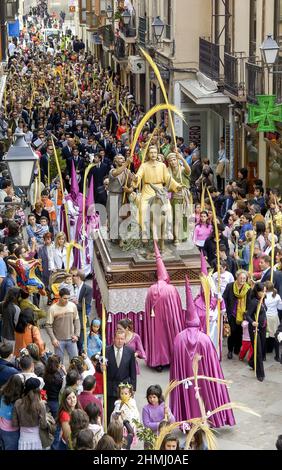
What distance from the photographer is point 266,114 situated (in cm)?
2206

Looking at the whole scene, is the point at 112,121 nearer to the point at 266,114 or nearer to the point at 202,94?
the point at 202,94

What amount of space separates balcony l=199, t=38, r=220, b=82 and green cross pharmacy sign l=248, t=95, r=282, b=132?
5.18 meters

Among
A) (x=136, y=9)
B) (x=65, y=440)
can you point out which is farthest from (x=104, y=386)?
(x=136, y=9)

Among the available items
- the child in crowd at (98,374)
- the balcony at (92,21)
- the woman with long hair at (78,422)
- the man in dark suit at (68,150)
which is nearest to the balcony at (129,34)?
the balcony at (92,21)

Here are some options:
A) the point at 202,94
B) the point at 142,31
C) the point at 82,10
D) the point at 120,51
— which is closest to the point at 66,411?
the point at 202,94

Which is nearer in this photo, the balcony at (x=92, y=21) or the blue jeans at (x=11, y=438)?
the blue jeans at (x=11, y=438)

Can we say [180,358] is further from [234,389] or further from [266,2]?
[266,2]

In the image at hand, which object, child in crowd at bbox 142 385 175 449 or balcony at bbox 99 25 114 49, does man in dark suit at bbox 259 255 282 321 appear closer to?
child in crowd at bbox 142 385 175 449

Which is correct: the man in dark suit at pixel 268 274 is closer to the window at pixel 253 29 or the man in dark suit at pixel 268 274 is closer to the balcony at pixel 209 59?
the window at pixel 253 29

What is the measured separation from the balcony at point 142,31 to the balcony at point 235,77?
1347 centimetres

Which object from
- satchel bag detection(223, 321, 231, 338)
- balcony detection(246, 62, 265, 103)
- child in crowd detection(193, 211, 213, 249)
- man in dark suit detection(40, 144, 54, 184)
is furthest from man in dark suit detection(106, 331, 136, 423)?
man in dark suit detection(40, 144, 54, 184)

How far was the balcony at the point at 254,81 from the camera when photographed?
23.2 metres

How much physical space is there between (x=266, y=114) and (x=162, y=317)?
8365 mm

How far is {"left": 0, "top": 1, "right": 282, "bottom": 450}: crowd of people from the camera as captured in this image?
10562 millimetres
